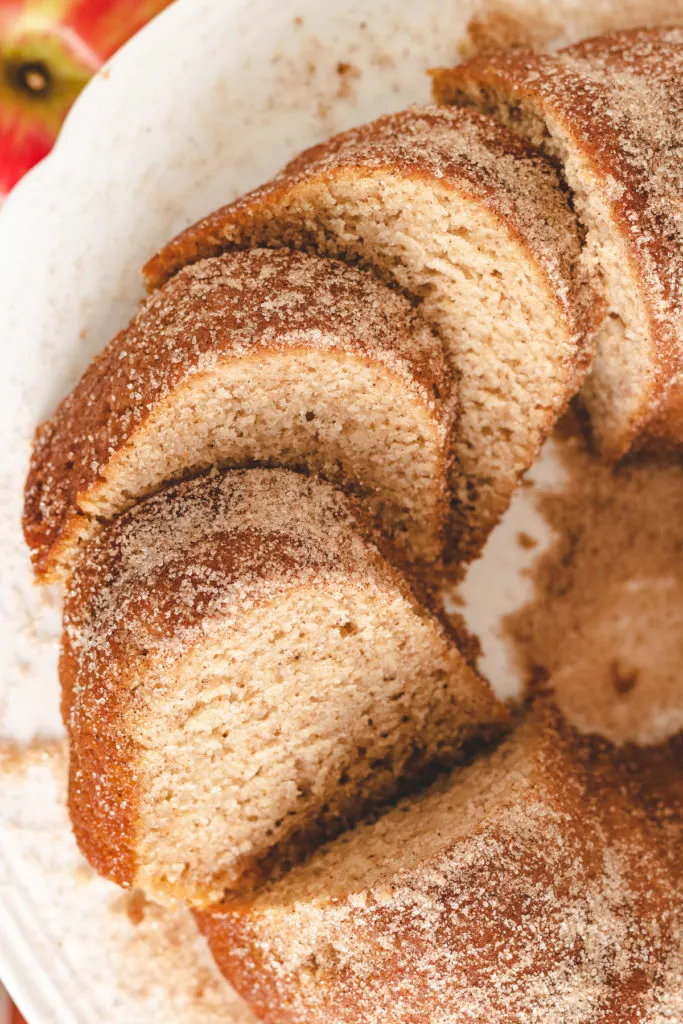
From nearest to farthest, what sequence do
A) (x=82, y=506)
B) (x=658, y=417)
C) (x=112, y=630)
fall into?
(x=112, y=630) < (x=82, y=506) < (x=658, y=417)

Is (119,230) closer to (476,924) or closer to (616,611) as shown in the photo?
(616,611)

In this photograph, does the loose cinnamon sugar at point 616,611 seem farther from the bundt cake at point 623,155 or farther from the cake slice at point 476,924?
the cake slice at point 476,924

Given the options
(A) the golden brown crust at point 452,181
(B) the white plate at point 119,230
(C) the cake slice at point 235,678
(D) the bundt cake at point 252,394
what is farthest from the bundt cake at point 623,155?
(C) the cake slice at point 235,678

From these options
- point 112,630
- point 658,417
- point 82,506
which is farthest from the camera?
point 658,417

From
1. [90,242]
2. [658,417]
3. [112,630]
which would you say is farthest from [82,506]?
[658,417]

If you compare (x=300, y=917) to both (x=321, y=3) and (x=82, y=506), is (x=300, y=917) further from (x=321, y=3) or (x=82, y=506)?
(x=321, y=3)

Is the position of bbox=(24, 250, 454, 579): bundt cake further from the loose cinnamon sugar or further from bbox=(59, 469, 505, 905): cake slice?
the loose cinnamon sugar

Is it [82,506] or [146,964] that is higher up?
[82,506]
